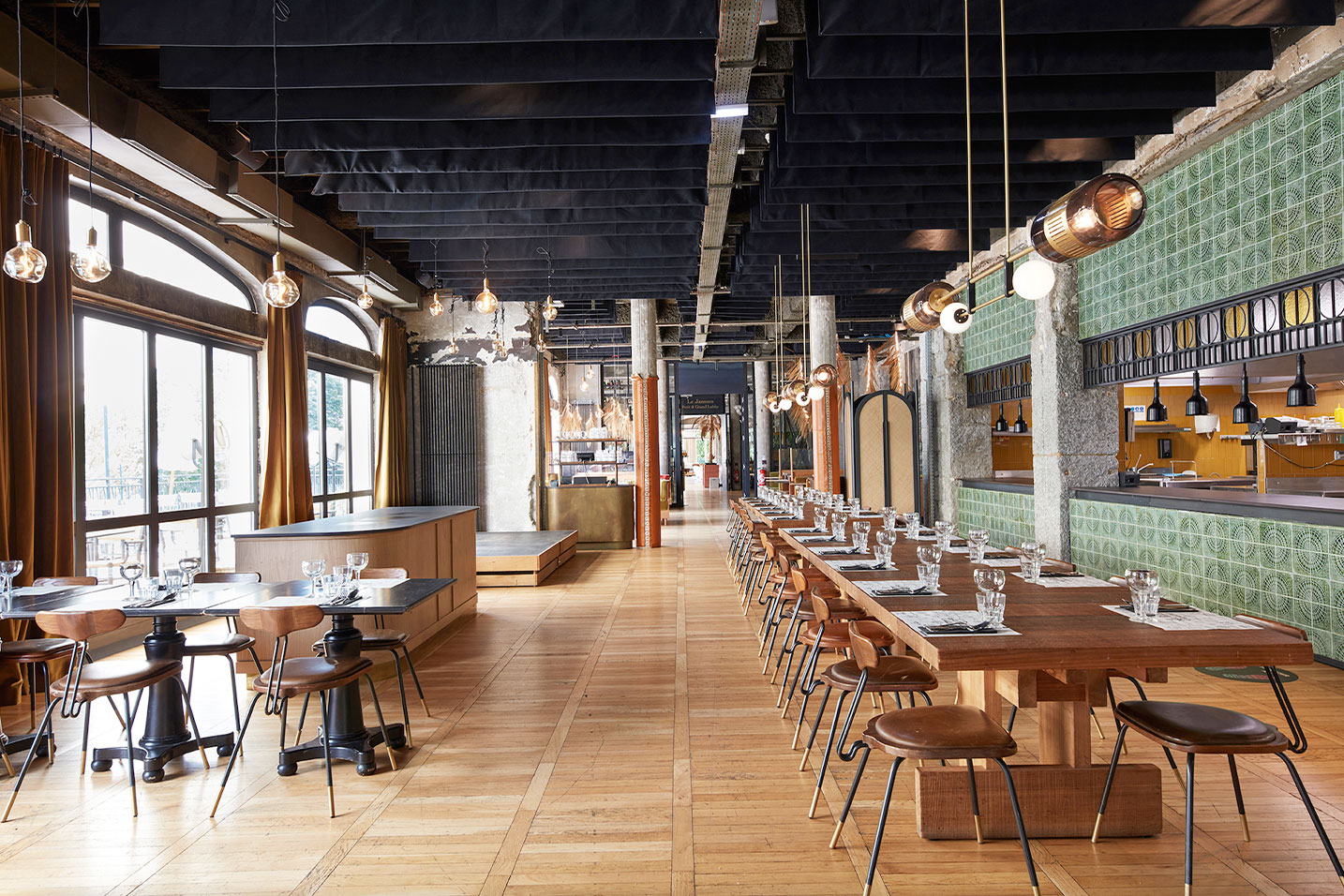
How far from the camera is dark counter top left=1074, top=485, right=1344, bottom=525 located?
502 centimetres

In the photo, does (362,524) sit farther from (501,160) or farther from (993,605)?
(993,605)

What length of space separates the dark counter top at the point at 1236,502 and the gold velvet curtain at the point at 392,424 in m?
8.62

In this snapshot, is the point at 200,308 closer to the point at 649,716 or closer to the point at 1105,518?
the point at 649,716

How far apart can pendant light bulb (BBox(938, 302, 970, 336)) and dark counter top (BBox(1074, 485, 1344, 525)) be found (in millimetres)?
2668

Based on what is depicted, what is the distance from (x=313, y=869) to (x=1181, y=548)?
21.0ft

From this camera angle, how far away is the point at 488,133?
5895mm

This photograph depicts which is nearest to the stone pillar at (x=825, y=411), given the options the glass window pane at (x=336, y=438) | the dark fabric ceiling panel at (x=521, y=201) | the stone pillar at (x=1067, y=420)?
the stone pillar at (x=1067, y=420)

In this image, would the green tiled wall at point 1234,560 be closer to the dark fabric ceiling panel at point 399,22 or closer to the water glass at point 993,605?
the water glass at point 993,605

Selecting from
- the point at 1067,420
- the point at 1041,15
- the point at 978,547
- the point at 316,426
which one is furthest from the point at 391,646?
the point at 1067,420

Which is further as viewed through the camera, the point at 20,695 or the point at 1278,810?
the point at 20,695

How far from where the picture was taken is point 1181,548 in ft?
20.8

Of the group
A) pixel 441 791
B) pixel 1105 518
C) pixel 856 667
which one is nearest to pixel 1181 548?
pixel 1105 518

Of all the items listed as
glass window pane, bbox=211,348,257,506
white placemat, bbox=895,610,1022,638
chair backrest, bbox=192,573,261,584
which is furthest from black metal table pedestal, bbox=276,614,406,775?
glass window pane, bbox=211,348,257,506

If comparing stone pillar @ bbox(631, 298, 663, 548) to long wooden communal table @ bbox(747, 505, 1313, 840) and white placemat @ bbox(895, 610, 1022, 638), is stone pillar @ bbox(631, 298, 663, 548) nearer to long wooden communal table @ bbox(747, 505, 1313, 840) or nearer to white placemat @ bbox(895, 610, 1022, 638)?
long wooden communal table @ bbox(747, 505, 1313, 840)
